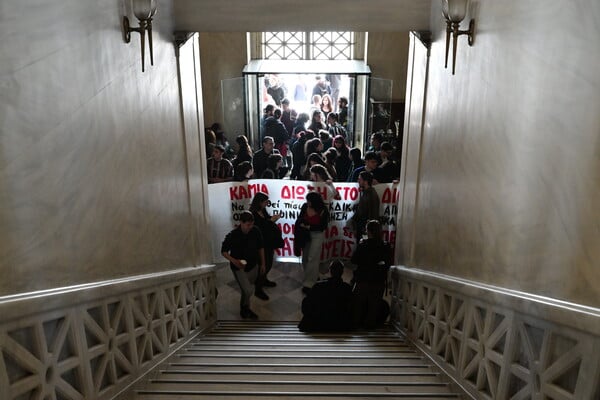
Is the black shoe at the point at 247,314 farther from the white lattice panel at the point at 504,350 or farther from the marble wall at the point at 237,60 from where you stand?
the marble wall at the point at 237,60

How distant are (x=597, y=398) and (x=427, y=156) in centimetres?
328

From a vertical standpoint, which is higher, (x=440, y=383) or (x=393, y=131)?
(x=393, y=131)

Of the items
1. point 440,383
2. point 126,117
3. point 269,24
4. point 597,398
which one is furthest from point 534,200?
point 269,24

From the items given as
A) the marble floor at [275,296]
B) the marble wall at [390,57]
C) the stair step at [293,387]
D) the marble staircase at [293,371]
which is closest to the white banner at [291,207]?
the marble floor at [275,296]

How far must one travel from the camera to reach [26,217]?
262 centimetres

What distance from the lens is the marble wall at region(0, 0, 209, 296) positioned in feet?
8.30

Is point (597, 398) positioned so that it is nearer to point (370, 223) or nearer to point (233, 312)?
point (370, 223)

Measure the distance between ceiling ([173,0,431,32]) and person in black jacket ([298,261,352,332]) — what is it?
2.66 metres

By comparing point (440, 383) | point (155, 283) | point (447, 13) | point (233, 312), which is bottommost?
point (233, 312)

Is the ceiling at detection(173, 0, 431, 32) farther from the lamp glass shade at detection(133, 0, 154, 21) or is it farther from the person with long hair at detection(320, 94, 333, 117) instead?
the person with long hair at detection(320, 94, 333, 117)

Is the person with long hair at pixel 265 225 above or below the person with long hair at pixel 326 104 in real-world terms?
below

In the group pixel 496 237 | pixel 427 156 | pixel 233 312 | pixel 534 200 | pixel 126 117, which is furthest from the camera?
pixel 233 312

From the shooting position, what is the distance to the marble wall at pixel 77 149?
2.53 meters

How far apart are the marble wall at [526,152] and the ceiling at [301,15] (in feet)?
4.10
